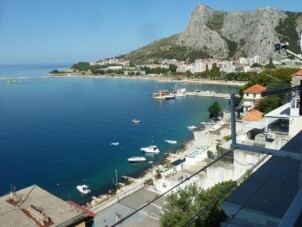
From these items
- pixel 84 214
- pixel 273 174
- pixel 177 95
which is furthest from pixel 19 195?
pixel 177 95

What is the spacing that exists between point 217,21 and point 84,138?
87.7 meters

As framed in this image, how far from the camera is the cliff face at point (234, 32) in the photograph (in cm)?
7644

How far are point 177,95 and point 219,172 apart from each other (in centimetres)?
3354

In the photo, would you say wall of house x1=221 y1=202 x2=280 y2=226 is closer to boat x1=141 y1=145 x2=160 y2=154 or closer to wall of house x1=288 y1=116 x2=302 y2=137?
wall of house x1=288 y1=116 x2=302 y2=137

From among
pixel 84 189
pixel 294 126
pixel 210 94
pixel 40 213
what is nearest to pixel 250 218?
pixel 40 213

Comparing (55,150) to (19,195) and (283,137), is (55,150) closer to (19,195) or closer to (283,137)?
(19,195)

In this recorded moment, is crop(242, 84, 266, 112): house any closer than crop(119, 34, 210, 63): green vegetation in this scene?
Yes

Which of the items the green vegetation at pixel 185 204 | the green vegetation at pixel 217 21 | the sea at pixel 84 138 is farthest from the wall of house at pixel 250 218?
the green vegetation at pixel 217 21

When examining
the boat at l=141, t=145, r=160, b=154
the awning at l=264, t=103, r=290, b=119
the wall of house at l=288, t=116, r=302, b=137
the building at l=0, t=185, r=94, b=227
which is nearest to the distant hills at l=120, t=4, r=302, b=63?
the boat at l=141, t=145, r=160, b=154

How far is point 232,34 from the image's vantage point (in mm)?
91312

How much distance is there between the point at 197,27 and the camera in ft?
309

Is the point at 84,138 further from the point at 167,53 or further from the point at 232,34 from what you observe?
the point at 167,53

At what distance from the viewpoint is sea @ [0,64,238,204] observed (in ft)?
51.8

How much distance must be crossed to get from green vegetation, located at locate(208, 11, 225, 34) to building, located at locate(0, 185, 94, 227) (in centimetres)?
9487
